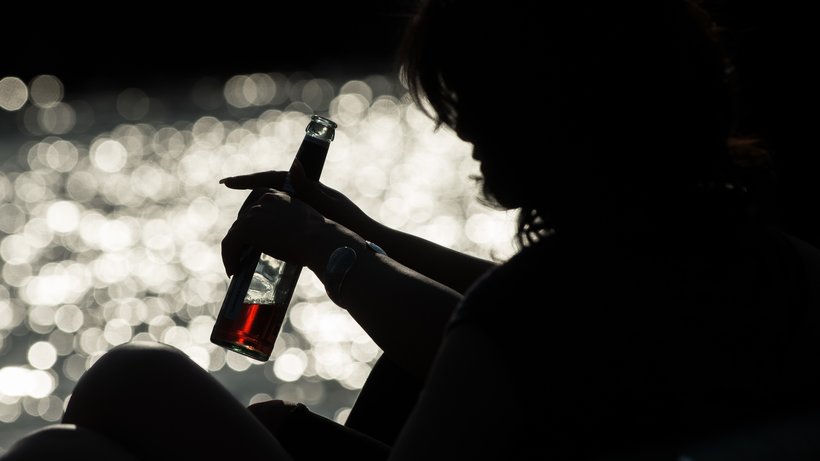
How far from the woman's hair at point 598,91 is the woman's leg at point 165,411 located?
0.52 metres

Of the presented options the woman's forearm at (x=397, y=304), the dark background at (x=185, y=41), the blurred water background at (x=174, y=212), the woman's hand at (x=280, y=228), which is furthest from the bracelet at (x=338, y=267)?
the dark background at (x=185, y=41)

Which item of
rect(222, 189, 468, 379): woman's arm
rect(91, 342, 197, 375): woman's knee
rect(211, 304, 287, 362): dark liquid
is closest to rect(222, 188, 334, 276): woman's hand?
rect(222, 189, 468, 379): woman's arm

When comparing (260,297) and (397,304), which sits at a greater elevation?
(397,304)

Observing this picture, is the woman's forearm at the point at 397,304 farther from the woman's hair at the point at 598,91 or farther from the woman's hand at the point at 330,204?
the woman's hand at the point at 330,204

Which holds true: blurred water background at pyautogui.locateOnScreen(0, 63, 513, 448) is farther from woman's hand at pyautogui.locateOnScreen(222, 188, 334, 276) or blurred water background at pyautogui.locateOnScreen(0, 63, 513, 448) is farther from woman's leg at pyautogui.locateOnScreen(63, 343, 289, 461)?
woman's leg at pyautogui.locateOnScreen(63, 343, 289, 461)

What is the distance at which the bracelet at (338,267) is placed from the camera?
6.30 ft

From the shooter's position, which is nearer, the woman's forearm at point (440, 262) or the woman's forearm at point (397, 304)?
the woman's forearm at point (397, 304)

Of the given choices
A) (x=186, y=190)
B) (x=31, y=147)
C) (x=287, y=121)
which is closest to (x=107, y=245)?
(x=186, y=190)

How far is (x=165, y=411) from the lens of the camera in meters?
1.69

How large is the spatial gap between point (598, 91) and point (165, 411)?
0.81m

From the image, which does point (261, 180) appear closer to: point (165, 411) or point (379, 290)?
point (379, 290)

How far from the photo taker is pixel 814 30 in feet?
19.8

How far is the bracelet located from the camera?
1.92 meters

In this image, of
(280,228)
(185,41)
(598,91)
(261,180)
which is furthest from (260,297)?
(185,41)
